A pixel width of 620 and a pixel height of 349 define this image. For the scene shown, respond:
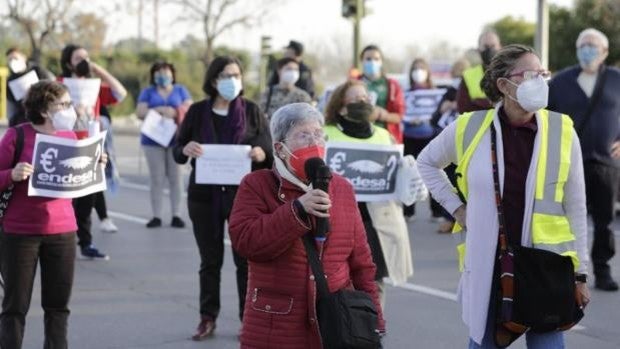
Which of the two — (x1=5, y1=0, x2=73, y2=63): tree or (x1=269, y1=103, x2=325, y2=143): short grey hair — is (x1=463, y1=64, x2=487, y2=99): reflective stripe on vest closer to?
(x1=269, y1=103, x2=325, y2=143): short grey hair

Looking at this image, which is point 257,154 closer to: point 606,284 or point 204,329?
point 204,329

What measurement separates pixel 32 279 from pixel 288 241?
8.37 feet

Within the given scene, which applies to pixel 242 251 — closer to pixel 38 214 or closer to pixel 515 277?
pixel 515 277

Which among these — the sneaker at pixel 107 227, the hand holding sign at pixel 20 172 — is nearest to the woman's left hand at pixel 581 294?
the hand holding sign at pixel 20 172

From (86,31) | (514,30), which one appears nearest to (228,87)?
(514,30)

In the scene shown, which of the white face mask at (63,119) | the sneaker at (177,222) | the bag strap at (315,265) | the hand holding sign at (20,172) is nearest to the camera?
the bag strap at (315,265)

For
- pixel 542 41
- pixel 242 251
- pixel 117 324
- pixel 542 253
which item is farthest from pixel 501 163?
pixel 542 41

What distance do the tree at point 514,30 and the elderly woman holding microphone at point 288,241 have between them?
34.3 m

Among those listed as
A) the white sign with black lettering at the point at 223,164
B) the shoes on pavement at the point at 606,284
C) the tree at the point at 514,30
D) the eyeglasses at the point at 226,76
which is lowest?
the shoes on pavement at the point at 606,284

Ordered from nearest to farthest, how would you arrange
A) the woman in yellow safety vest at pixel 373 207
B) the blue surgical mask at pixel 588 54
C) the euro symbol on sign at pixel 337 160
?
1. the woman in yellow safety vest at pixel 373 207
2. the euro symbol on sign at pixel 337 160
3. the blue surgical mask at pixel 588 54

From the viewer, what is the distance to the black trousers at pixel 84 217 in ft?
35.9

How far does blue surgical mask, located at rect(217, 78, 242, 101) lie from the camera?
24.4ft

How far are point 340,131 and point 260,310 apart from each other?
2926mm

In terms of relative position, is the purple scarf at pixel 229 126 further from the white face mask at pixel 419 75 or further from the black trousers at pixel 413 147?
the white face mask at pixel 419 75
